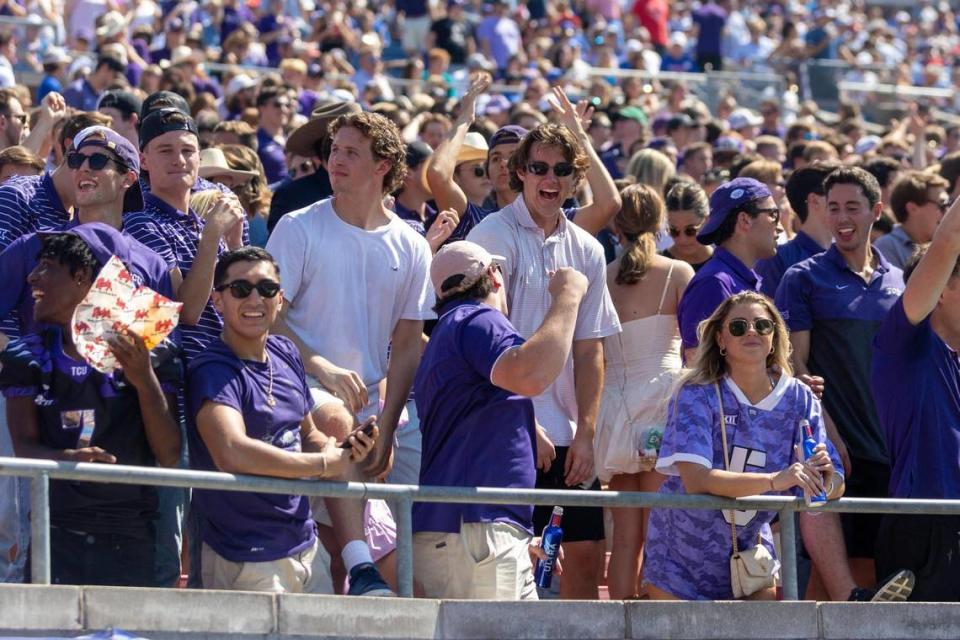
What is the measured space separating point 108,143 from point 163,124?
0.44 meters

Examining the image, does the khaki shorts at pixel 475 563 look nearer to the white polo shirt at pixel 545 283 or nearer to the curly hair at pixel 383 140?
the white polo shirt at pixel 545 283

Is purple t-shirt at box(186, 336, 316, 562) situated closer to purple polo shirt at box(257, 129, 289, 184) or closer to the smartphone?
the smartphone

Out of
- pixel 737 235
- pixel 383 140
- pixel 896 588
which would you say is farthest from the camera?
pixel 737 235

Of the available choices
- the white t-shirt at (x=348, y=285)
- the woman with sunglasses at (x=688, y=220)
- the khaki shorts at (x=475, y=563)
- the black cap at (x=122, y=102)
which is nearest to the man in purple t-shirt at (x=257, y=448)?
the khaki shorts at (x=475, y=563)

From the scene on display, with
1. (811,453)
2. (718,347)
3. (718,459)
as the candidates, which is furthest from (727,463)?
(718,347)

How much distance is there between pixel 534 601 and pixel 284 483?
0.98 m

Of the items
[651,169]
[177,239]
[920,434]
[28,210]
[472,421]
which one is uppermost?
[651,169]

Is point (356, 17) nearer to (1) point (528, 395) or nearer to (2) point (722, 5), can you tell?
(2) point (722, 5)

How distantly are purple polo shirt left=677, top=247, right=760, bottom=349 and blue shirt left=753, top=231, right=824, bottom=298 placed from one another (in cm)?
85

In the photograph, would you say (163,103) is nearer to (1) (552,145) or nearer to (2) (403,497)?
(1) (552,145)

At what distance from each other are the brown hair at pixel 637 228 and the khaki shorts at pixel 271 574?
250 centimetres

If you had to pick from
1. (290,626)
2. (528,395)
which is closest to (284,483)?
(290,626)

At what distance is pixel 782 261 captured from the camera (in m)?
8.64

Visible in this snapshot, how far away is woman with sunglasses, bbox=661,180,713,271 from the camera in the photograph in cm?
873
